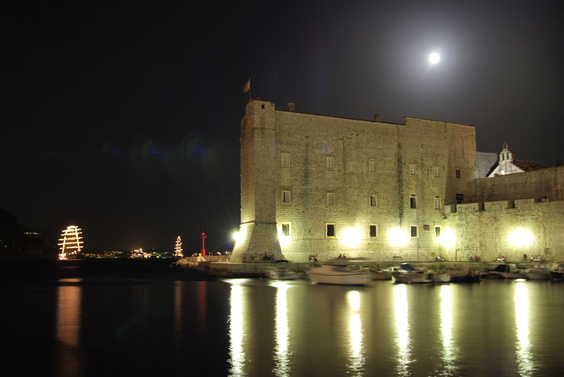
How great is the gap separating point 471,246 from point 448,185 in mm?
5501

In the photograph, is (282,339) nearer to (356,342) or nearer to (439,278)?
(356,342)

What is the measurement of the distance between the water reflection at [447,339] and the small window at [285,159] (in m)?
17.5

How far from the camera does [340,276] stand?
99.2ft

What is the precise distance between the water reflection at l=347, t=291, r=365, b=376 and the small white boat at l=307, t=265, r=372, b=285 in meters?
9.56

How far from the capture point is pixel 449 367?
32.9ft

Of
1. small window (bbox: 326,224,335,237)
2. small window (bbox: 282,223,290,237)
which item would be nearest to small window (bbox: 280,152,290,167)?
small window (bbox: 282,223,290,237)

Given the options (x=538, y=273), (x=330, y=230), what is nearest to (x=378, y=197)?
(x=330, y=230)

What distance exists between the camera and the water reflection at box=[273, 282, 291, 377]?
10086 millimetres

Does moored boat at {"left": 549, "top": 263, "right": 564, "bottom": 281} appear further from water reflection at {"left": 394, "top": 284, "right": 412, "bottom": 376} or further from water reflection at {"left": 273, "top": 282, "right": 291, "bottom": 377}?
water reflection at {"left": 273, "top": 282, "right": 291, "bottom": 377}

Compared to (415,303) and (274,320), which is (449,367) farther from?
(415,303)

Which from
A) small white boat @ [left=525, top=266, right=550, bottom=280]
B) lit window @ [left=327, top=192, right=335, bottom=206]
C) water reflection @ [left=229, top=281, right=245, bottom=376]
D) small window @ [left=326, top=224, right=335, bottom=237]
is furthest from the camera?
lit window @ [left=327, top=192, right=335, bottom=206]

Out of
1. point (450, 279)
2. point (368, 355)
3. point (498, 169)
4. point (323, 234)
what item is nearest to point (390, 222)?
point (323, 234)

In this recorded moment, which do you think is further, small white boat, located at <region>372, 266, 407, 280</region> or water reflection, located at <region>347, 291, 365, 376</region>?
small white boat, located at <region>372, 266, 407, 280</region>

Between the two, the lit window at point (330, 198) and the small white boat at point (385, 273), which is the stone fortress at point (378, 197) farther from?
the small white boat at point (385, 273)
